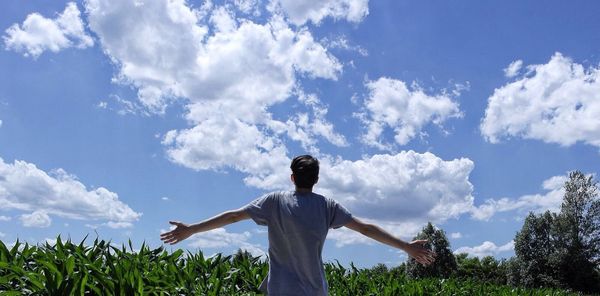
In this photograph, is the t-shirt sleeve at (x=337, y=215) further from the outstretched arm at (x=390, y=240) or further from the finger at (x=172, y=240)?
the finger at (x=172, y=240)

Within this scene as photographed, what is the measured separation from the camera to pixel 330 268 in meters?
8.06

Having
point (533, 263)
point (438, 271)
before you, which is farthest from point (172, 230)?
point (533, 263)

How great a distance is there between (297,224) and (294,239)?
0.10 m

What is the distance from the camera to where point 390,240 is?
420 centimetres

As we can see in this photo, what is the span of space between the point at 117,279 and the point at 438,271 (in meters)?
25.9

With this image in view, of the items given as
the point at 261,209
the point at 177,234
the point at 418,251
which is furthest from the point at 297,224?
the point at 418,251

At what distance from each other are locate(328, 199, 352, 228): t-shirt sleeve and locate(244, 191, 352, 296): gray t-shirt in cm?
9

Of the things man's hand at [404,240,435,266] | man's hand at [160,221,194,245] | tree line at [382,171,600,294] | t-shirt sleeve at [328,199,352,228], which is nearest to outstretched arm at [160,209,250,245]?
man's hand at [160,221,194,245]

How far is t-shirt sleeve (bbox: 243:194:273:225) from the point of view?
12.8 ft

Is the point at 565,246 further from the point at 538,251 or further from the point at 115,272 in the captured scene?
the point at 115,272

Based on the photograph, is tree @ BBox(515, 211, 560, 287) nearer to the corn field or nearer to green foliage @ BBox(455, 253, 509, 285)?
green foliage @ BBox(455, 253, 509, 285)

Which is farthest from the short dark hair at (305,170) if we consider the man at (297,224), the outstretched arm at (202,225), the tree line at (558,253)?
the tree line at (558,253)

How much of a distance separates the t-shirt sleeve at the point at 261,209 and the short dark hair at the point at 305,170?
0.76 feet

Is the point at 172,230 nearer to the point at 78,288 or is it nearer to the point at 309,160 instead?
the point at 78,288
